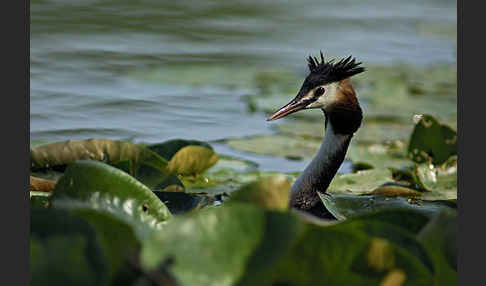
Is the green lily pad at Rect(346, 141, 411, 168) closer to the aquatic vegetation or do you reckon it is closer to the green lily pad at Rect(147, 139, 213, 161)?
the green lily pad at Rect(147, 139, 213, 161)

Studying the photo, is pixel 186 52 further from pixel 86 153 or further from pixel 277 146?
pixel 86 153

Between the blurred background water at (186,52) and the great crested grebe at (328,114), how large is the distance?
3.35 feet

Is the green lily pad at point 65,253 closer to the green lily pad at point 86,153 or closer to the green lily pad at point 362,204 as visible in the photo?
the green lily pad at point 362,204

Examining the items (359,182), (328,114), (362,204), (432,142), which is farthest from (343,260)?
(432,142)

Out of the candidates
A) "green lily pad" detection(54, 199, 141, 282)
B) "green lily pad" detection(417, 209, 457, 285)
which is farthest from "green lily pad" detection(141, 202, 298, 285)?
"green lily pad" detection(417, 209, 457, 285)

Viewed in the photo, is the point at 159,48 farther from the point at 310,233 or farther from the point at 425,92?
the point at 310,233

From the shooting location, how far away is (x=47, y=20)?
9.77m

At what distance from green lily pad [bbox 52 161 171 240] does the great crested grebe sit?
6.24 feet

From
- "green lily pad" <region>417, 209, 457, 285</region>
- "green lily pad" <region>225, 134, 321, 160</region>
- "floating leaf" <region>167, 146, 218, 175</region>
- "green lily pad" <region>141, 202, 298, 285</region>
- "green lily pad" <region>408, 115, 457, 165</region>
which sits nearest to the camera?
"green lily pad" <region>141, 202, 298, 285</region>

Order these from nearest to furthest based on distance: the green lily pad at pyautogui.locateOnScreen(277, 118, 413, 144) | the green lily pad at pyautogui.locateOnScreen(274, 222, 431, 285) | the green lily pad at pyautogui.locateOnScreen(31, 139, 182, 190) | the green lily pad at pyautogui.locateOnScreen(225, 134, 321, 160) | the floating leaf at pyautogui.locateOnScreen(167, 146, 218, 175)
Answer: the green lily pad at pyautogui.locateOnScreen(274, 222, 431, 285), the green lily pad at pyautogui.locateOnScreen(31, 139, 182, 190), the floating leaf at pyautogui.locateOnScreen(167, 146, 218, 175), the green lily pad at pyautogui.locateOnScreen(225, 134, 321, 160), the green lily pad at pyautogui.locateOnScreen(277, 118, 413, 144)

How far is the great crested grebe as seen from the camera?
473cm

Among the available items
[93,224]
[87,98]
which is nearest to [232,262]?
[93,224]

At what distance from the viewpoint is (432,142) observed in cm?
549

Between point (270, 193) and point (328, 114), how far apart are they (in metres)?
2.64
